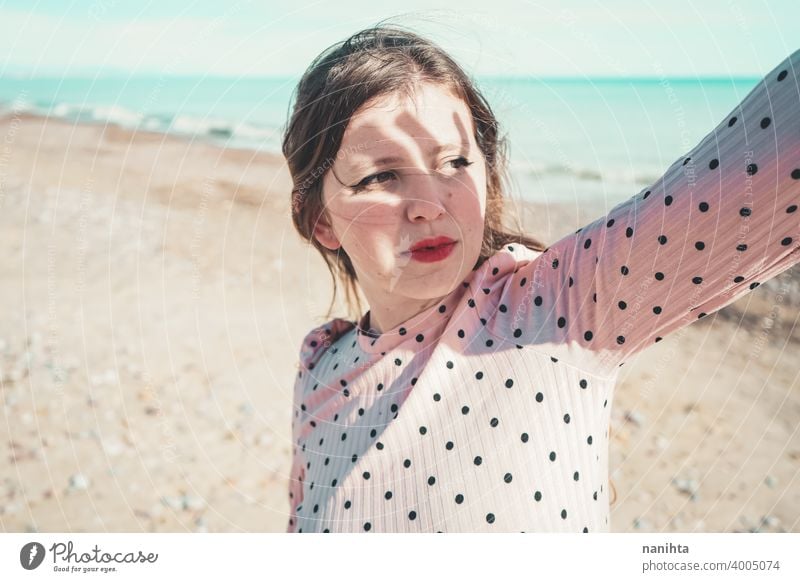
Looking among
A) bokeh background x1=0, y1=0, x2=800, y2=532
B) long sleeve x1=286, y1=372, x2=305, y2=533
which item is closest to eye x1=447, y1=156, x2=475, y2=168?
bokeh background x1=0, y1=0, x2=800, y2=532

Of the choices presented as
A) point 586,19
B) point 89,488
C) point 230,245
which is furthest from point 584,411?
point 230,245

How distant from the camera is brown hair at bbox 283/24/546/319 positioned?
743mm

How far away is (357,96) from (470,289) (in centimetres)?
24

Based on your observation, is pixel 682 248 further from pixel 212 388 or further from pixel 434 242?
pixel 212 388

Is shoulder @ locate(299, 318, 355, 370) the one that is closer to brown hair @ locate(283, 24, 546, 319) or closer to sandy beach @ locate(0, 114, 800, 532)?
brown hair @ locate(283, 24, 546, 319)

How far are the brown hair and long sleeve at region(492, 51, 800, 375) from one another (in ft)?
0.57

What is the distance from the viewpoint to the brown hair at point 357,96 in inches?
29.3

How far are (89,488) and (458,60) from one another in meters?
1.35

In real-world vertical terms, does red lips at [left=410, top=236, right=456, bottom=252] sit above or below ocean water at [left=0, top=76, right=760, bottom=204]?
above

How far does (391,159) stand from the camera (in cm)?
71

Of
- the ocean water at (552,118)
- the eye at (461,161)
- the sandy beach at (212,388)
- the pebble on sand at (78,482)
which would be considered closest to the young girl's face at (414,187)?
the eye at (461,161)

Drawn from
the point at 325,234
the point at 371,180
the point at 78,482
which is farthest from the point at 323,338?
the point at 78,482

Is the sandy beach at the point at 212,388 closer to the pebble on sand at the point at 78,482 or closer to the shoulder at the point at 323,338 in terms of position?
the pebble on sand at the point at 78,482
